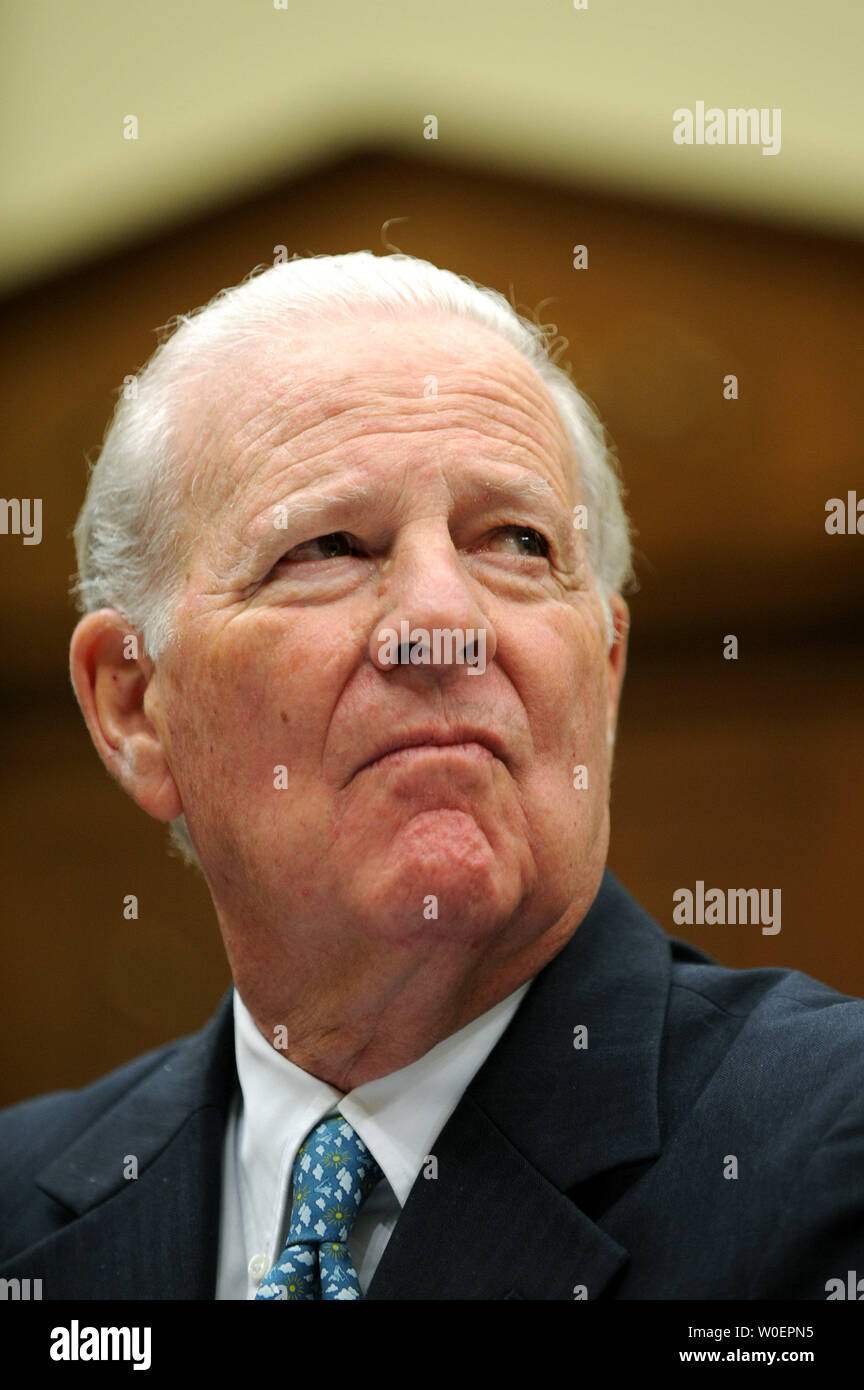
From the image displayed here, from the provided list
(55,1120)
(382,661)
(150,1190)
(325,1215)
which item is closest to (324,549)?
(382,661)

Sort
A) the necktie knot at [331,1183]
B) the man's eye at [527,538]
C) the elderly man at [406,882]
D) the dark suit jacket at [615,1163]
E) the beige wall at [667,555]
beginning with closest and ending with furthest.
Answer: the dark suit jacket at [615,1163] < the elderly man at [406,882] < the necktie knot at [331,1183] < the man's eye at [527,538] < the beige wall at [667,555]

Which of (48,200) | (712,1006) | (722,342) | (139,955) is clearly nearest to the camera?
(712,1006)

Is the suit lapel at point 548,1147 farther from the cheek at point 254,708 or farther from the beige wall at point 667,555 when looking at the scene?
the beige wall at point 667,555

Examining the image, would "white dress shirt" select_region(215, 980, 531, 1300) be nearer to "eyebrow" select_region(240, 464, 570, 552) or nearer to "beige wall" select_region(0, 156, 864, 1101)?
"eyebrow" select_region(240, 464, 570, 552)

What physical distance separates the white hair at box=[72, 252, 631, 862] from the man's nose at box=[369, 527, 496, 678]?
0.36 meters

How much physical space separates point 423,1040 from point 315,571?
0.59 meters

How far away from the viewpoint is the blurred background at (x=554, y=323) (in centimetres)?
281

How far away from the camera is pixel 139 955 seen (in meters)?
3.26

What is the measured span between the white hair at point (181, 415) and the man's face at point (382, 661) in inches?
1.8

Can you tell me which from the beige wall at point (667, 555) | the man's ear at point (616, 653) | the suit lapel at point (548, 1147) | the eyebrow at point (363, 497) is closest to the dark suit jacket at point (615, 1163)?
the suit lapel at point (548, 1147)

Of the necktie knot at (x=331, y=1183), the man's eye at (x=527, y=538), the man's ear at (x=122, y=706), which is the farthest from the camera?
the man's ear at (x=122, y=706)
